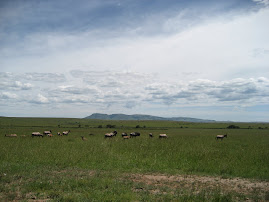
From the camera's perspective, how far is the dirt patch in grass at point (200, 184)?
973 centimetres

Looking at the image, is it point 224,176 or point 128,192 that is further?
point 224,176

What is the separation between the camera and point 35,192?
8.77 metres

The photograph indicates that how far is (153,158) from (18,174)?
9978 millimetres

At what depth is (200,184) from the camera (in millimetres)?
10883

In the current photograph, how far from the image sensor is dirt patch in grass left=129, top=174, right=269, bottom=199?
31.9 feet

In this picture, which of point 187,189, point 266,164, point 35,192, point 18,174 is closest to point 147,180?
point 187,189

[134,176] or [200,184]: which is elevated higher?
[200,184]

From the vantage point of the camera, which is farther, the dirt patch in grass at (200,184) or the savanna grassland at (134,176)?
the dirt patch in grass at (200,184)

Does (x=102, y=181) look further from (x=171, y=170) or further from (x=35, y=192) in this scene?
(x=171, y=170)

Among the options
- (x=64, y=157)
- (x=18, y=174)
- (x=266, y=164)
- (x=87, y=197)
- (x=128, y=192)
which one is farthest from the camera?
(x=64, y=157)

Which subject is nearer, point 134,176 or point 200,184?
point 200,184

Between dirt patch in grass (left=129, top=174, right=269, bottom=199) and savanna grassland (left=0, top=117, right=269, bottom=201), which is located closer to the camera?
savanna grassland (left=0, top=117, right=269, bottom=201)

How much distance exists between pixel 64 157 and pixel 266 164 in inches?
617

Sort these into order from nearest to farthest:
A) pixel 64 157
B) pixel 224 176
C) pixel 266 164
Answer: pixel 224 176
pixel 266 164
pixel 64 157
